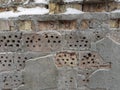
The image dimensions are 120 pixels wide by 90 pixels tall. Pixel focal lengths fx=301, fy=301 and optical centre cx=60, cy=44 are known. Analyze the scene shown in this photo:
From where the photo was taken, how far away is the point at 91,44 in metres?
3.09

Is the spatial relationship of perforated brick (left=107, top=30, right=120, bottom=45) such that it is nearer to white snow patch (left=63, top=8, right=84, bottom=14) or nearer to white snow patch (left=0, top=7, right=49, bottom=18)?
white snow patch (left=63, top=8, right=84, bottom=14)

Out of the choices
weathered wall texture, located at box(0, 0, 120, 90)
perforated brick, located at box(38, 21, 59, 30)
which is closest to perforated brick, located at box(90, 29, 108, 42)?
weathered wall texture, located at box(0, 0, 120, 90)

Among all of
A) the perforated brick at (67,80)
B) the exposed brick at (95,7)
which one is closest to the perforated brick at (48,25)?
the exposed brick at (95,7)

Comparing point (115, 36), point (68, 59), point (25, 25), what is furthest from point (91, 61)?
point (25, 25)

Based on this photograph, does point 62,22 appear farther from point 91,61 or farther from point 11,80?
point 11,80

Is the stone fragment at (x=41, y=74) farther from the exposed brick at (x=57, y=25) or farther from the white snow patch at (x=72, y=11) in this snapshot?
→ the white snow patch at (x=72, y=11)

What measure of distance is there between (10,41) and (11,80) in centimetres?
41

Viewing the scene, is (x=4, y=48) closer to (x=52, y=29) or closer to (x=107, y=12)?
(x=52, y=29)

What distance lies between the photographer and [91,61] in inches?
122

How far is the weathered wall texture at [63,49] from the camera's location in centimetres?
307

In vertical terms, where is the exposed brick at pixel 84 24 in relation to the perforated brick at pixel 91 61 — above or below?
above

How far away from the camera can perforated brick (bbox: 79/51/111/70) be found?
307 cm

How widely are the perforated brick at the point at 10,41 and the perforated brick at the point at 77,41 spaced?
0.52m

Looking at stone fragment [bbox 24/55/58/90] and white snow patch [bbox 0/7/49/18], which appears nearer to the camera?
stone fragment [bbox 24/55/58/90]
